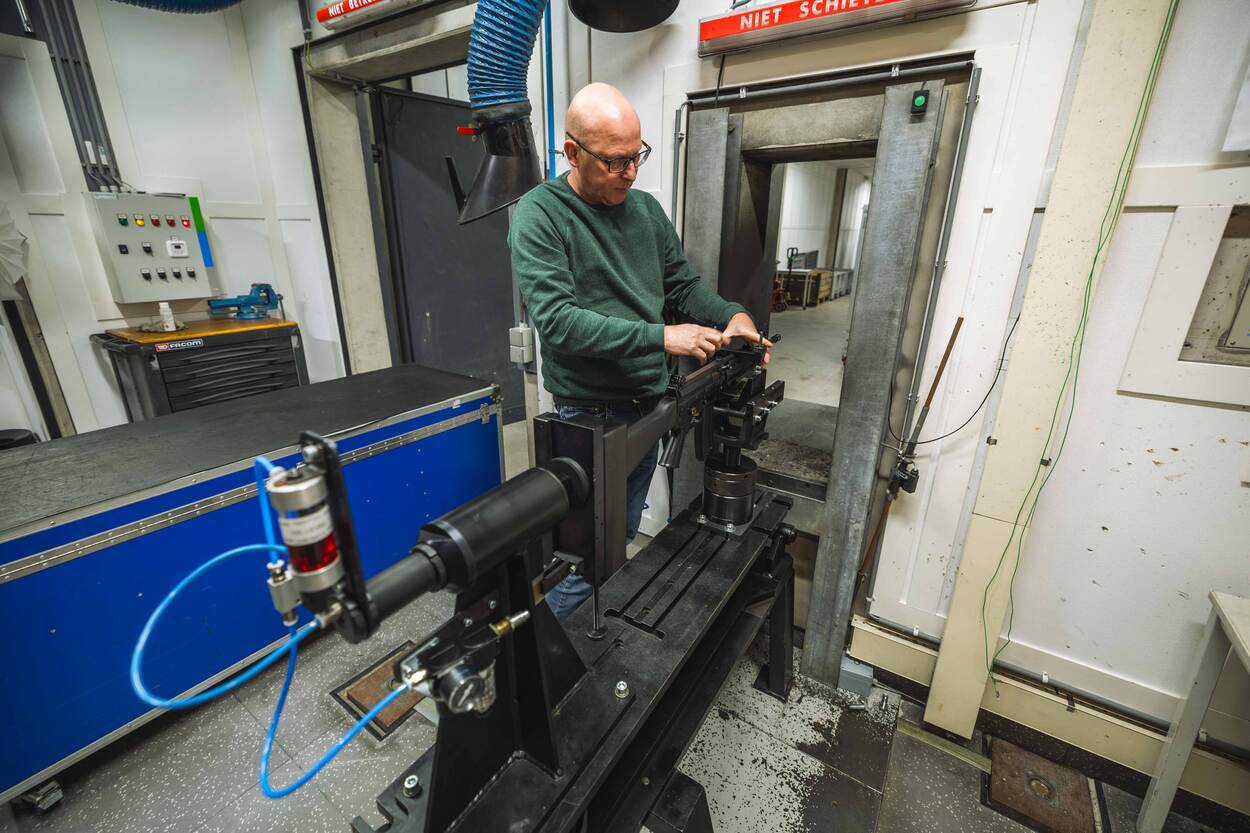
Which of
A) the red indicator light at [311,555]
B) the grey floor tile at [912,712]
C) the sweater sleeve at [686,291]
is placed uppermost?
the sweater sleeve at [686,291]

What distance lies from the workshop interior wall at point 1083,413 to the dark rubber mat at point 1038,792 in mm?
282

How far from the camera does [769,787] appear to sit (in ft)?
5.12

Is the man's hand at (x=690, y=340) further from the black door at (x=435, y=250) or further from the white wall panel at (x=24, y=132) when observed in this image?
the white wall panel at (x=24, y=132)

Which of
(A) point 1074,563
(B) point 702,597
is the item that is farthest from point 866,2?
(A) point 1074,563

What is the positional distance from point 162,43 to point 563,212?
340 centimetres

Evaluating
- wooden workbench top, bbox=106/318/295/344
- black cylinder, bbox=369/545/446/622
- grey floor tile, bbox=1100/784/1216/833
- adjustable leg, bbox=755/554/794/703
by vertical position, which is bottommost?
grey floor tile, bbox=1100/784/1216/833

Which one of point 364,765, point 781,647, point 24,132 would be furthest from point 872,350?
point 24,132

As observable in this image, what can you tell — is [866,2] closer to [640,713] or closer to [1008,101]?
[1008,101]

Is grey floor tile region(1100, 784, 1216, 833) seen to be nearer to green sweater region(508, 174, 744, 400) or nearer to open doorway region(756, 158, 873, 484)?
open doorway region(756, 158, 873, 484)

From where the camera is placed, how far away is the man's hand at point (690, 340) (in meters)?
1.21

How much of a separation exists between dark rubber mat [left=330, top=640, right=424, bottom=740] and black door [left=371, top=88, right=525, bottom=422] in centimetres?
219

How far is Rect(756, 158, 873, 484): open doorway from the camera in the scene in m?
2.21

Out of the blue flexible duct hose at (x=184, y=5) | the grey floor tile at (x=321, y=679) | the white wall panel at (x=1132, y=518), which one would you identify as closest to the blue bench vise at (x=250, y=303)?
the blue flexible duct hose at (x=184, y=5)

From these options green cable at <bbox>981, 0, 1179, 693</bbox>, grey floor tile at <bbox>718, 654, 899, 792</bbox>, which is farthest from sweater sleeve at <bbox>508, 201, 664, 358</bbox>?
grey floor tile at <bbox>718, 654, 899, 792</bbox>
